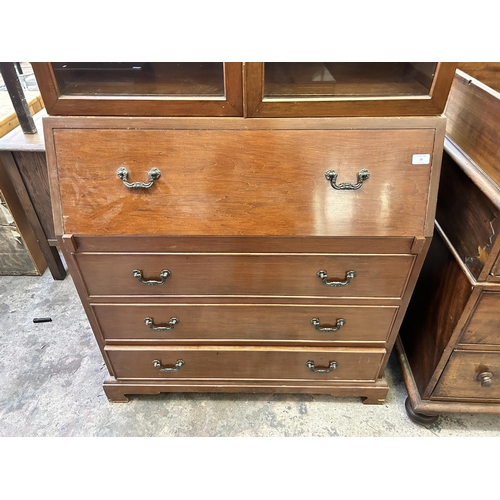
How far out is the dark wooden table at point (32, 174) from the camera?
1577 millimetres

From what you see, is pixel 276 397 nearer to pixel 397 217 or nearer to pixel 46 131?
pixel 397 217

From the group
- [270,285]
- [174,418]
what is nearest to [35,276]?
[174,418]

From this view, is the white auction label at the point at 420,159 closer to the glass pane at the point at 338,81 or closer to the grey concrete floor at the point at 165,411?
the glass pane at the point at 338,81

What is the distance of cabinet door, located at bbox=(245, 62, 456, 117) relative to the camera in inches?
35.1

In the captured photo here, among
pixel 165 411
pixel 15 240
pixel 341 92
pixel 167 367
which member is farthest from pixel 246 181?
pixel 15 240

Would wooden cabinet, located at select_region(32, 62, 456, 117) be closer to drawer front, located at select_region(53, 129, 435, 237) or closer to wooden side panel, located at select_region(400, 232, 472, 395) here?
drawer front, located at select_region(53, 129, 435, 237)

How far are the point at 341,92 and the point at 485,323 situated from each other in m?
0.80

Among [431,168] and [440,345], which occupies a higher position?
[431,168]

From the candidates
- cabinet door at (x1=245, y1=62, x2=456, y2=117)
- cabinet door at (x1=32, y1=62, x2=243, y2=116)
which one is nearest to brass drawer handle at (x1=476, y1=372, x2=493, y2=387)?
cabinet door at (x1=245, y1=62, x2=456, y2=117)

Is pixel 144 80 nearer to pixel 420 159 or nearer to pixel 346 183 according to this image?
pixel 346 183

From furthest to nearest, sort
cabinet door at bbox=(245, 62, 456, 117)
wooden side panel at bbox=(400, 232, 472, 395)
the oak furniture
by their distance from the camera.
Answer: the oak furniture
wooden side panel at bbox=(400, 232, 472, 395)
cabinet door at bbox=(245, 62, 456, 117)

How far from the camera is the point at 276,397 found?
59.9 inches

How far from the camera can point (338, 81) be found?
93cm

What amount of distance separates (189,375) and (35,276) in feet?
4.05
